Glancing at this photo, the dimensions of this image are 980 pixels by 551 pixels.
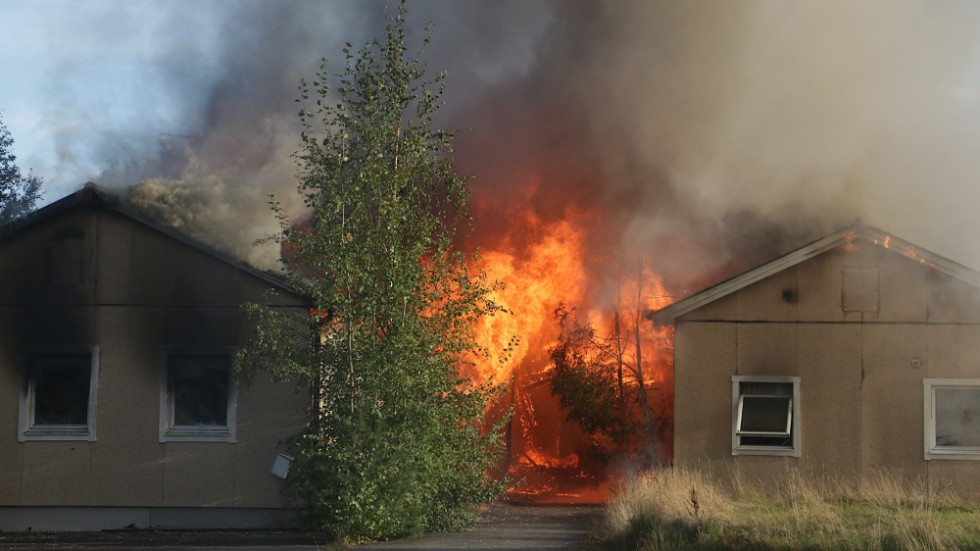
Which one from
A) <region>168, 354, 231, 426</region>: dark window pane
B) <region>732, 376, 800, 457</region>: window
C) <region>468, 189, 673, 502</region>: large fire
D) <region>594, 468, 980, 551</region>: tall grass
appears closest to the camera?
<region>594, 468, 980, 551</region>: tall grass

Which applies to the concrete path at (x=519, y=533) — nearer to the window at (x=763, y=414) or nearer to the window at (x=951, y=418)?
the window at (x=763, y=414)

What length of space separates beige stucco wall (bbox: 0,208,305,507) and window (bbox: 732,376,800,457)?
7786 millimetres

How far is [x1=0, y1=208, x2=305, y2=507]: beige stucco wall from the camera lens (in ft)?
65.6

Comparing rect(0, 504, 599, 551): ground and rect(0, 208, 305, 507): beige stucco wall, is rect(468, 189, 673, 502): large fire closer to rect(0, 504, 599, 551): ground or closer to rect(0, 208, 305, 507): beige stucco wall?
rect(0, 504, 599, 551): ground

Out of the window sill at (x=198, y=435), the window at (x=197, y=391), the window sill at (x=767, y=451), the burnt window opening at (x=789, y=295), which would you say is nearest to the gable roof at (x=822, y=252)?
the burnt window opening at (x=789, y=295)

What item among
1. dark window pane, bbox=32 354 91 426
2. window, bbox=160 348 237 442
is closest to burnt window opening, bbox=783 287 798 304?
window, bbox=160 348 237 442

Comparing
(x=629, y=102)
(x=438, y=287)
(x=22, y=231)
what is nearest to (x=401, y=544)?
(x=438, y=287)

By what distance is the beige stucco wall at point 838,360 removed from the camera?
20938 mm

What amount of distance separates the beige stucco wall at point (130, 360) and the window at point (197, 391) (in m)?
0.17

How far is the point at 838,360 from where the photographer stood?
69.7 feet

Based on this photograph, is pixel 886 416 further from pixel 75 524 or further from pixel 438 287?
pixel 75 524

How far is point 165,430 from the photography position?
65.9ft

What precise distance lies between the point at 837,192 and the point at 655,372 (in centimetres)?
933

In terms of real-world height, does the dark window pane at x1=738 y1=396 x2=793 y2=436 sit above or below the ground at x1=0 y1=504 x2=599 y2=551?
above
